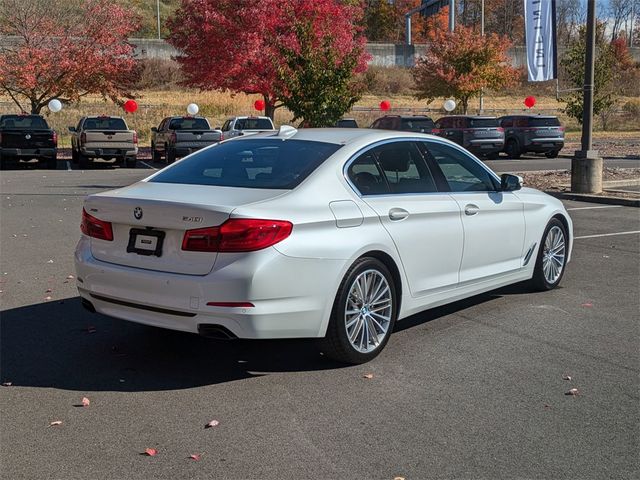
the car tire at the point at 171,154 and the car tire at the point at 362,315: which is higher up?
the car tire at the point at 171,154

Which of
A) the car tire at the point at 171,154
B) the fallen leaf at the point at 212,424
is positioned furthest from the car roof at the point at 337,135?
the car tire at the point at 171,154

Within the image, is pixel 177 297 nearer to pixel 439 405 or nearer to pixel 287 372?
pixel 287 372

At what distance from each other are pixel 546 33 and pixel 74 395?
18.6m

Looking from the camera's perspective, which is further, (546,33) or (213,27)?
(213,27)

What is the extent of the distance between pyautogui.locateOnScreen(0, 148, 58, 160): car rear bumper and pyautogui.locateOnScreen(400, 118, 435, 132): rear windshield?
1252cm

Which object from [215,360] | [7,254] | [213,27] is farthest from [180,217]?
[213,27]

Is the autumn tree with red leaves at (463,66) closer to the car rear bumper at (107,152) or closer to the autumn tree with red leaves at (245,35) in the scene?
the autumn tree with red leaves at (245,35)

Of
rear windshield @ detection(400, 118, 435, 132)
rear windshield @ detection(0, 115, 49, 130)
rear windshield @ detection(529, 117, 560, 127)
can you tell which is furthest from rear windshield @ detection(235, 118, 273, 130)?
rear windshield @ detection(529, 117, 560, 127)

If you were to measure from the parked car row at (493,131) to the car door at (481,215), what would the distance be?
23186 millimetres

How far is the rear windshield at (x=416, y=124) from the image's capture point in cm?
3012

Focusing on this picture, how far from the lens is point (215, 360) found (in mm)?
5711

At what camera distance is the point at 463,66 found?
46.7m

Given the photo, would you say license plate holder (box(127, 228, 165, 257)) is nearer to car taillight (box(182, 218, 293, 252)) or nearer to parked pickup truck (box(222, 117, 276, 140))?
car taillight (box(182, 218, 293, 252))

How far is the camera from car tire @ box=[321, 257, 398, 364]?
537cm
